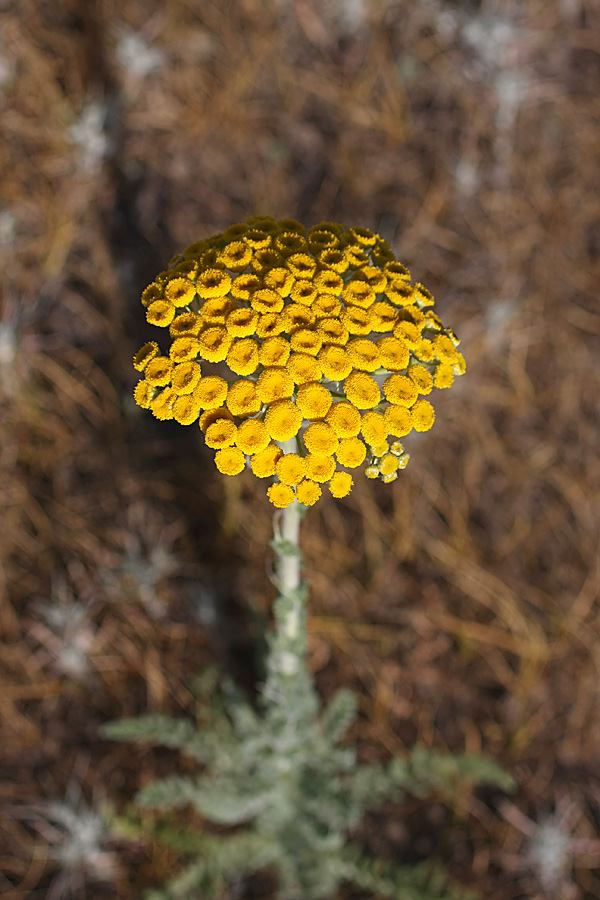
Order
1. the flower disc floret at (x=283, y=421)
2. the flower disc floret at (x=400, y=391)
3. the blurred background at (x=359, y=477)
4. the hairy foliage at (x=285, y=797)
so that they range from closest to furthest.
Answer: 1. the flower disc floret at (x=283, y=421)
2. the flower disc floret at (x=400, y=391)
3. the hairy foliage at (x=285, y=797)
4. the blurred background at (x=359, y=477)

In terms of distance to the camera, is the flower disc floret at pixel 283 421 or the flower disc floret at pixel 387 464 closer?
the flower disc floret at pixel 283 421

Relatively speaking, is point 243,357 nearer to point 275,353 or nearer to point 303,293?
point 275,353

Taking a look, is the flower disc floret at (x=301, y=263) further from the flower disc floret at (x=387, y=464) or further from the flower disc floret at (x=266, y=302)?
the flower disc floret at (x=387, y=464)

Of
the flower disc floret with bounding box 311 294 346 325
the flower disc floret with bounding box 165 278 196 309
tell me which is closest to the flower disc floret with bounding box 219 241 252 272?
the flower disc floret with bounding box 165 278 196 309

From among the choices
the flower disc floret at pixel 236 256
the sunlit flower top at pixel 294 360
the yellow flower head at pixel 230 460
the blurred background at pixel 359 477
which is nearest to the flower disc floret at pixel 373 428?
the sunlit flower top at pixel 294 360

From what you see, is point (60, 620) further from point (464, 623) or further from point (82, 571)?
point (464, 623)

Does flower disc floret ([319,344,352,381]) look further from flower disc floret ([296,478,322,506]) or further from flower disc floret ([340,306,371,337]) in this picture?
flower disc floret ([296,478,322,506])
